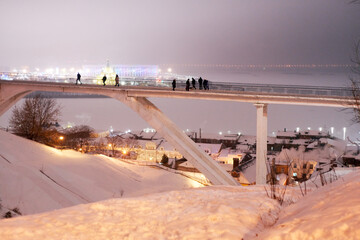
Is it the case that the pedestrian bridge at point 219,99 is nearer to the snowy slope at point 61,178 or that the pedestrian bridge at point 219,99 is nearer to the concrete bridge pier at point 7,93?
the snowy slope at point 61,178

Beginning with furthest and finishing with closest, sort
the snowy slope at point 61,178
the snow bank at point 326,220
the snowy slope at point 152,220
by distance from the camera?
the snowy slope at point 61,178, the snowy slope at point 152,220, the snow bank at point 326,220

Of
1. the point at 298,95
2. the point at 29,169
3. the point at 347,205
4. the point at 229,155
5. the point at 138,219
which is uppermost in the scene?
the point at 298,95

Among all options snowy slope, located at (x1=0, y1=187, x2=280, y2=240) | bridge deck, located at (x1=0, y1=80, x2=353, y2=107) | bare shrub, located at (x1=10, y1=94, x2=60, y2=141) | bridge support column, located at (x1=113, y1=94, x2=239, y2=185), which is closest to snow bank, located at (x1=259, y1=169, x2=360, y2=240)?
snowy slope, located at (x1=0, y1=187, x2=280, y2=240)

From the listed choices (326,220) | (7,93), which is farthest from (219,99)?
(7,93)

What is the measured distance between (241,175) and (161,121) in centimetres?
1164

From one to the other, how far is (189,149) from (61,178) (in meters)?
6.14

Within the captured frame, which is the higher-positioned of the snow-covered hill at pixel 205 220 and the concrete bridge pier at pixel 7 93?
the concrete bridge pier at pixel 7 93

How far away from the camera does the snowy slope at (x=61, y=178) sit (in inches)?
542

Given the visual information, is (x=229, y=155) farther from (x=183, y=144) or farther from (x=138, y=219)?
(x=138, y=219)

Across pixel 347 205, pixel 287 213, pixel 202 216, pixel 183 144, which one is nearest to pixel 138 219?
pixel 202 216

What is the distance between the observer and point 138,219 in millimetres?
6441

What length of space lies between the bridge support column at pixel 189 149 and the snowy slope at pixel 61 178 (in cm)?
326

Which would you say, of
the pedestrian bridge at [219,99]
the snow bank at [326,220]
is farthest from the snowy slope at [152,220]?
the pedestrian bridge at [219,99]

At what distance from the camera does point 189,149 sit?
17.8 metres
